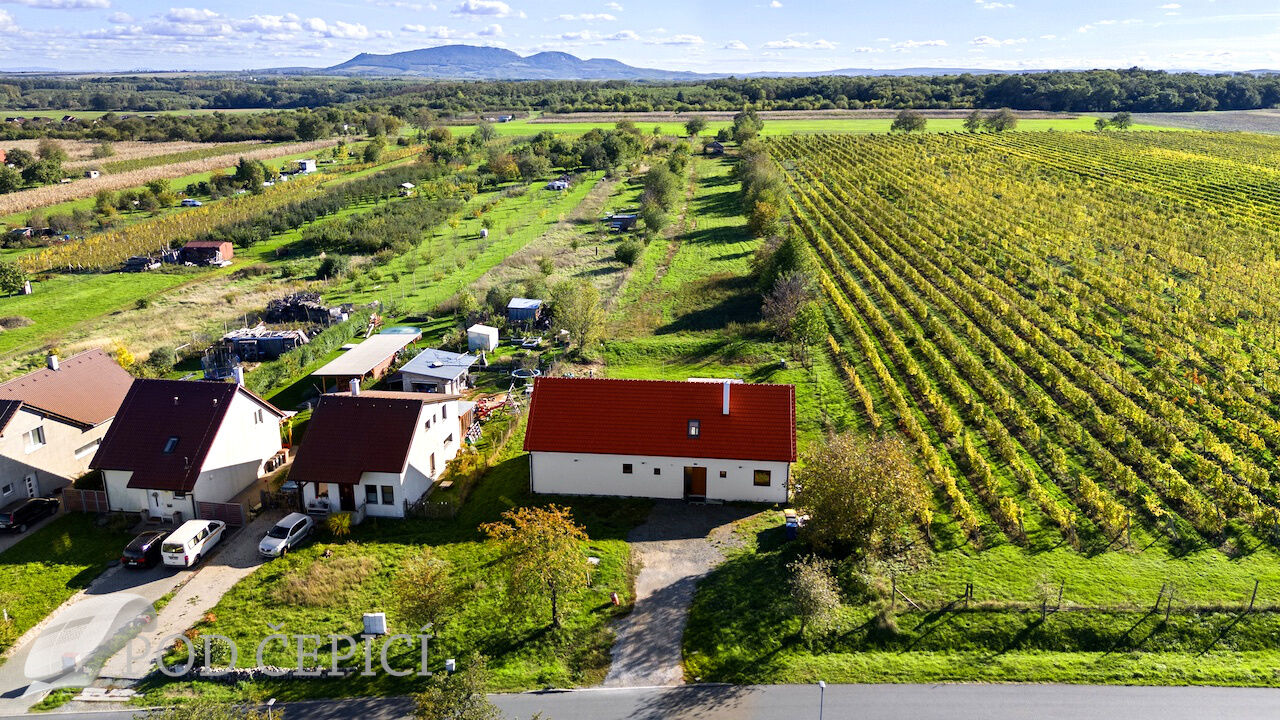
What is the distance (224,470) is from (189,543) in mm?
4566

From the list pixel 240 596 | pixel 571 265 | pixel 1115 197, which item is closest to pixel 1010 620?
pixel 240 596

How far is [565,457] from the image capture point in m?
31.0

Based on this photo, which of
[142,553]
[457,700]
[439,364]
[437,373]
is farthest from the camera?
[439,364]

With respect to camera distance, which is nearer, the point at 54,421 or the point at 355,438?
the point at 355,438

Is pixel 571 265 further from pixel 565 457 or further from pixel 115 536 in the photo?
pixel 115 536

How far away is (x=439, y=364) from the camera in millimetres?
41281

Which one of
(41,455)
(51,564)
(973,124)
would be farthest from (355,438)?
(973,124)

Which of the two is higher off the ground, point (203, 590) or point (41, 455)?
point (41, 455)

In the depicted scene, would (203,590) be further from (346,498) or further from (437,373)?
(437,373)

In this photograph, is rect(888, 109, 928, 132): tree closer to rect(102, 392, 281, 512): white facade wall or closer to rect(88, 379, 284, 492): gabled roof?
rect(102, 392, 281, 512): white facade wall

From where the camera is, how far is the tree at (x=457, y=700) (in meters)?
16.5

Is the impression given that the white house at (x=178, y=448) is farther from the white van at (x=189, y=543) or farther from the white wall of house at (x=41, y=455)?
the white wall of house at (x=41, y=455)

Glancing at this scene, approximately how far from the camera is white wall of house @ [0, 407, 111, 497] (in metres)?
30.1

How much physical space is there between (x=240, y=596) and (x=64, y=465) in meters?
13.6
